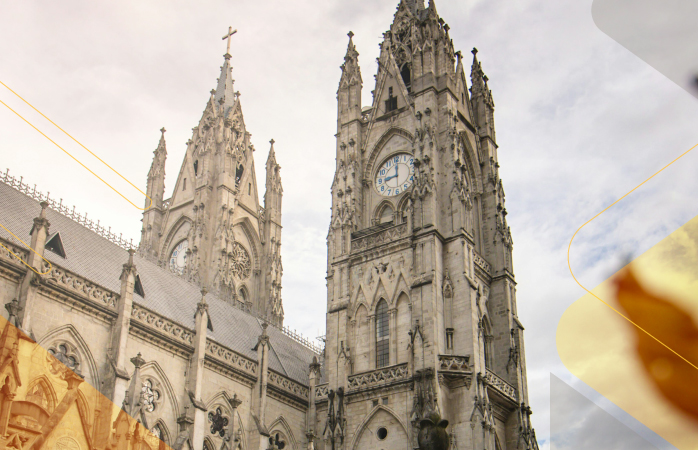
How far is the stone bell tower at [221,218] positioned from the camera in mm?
49844

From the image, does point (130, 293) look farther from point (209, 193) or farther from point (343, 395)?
point (209, 193)

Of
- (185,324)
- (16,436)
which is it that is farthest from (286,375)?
(16,436)

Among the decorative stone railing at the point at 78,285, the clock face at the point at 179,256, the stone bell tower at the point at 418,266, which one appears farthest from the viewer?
the clock face at the point at 179,256

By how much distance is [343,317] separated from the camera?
120 ft

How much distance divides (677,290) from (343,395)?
28.8 metres

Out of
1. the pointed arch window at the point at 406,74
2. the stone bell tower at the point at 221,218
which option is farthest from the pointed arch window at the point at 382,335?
the pointed arch window at the point at 406,74

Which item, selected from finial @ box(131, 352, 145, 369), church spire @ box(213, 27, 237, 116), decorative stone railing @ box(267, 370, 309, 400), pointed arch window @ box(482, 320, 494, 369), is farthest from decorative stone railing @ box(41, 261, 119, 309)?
church spire @ box(213, 27, 237, 116)

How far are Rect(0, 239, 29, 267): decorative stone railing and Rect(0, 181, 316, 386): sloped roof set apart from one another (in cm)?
63

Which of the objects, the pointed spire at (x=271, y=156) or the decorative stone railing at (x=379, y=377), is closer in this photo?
the decorative stone railing at (x=379, y=377)

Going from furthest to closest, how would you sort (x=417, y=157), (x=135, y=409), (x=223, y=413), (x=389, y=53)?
(x=389, y=53) < (x=417, y=157) < (x=223, y=413) < (x=135, y=409)

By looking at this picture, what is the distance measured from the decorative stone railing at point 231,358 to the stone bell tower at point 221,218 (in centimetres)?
1332

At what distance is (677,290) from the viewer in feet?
22.2

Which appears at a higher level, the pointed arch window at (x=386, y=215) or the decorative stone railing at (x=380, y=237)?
the pointed arch window at (x=386, y=215)
